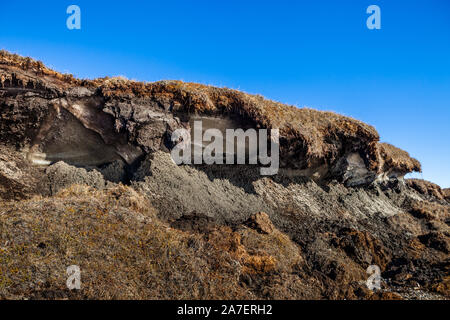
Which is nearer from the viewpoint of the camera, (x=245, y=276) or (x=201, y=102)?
(x=245, y=276)

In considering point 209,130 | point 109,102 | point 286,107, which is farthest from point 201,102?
point 286,107

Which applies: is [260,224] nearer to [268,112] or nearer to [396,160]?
[268,112]

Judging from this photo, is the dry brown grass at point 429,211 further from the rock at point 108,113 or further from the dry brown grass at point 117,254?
the dry brown grass at point 117,254

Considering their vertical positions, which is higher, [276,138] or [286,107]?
[286,107]

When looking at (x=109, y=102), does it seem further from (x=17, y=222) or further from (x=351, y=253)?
(x=351, y=253)

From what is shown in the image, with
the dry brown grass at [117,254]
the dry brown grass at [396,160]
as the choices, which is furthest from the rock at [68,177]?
the dry brown grass at [396,160]

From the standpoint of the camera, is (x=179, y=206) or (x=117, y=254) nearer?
(x=117, y=254)

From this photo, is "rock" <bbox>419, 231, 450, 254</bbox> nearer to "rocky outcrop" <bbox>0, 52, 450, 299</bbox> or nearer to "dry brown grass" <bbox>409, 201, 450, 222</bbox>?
"rocky outcrop" <bbox>0, 52, 450, 299</bbox>


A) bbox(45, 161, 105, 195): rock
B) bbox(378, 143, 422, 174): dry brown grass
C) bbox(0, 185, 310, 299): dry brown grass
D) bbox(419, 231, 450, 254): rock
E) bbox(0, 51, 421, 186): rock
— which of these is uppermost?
bbox(0, 51, 421, 186): rock

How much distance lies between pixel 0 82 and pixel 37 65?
1568 millimetres

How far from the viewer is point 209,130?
639 inches

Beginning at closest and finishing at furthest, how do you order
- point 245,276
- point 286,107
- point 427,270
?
1. point 245,276
2. point 427,270
3. point 286,107

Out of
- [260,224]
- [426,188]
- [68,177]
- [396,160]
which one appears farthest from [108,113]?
[426,188]

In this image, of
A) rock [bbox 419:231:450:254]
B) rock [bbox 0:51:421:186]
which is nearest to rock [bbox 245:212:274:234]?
rock [bbox 0:51:421:186]
